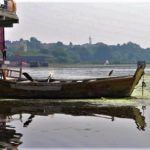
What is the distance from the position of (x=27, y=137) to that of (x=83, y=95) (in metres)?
13.0

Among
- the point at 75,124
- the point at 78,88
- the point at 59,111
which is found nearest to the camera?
the point at 75,124

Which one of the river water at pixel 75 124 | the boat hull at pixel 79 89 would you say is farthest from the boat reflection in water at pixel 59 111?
the boat hull at pixel 79 89

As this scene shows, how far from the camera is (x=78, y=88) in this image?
28047mm

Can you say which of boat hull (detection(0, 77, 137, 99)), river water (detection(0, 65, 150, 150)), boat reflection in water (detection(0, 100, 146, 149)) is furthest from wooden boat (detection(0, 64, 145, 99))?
boat reflection in water (detection(0, 100, 146, 149))

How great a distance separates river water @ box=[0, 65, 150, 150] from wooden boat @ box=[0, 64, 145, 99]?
3.08 ft

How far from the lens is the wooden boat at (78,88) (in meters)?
28.0

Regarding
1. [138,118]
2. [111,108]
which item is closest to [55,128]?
[138,118]

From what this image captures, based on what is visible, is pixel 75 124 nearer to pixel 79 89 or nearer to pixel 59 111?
pixel 59 111

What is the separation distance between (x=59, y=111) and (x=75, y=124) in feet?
14.1

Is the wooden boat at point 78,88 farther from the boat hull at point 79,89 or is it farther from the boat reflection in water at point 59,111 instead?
the boat reflection in water at point 59,111

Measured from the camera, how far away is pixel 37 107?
2409cm

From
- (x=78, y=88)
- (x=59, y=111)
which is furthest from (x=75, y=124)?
(x=78, y=88)

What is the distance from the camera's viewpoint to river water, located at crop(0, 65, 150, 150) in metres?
14.2

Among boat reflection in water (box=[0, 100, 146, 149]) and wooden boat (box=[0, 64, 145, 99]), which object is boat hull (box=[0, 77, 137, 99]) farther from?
boat reflection in water (box=[0, 100, 146, 149])
